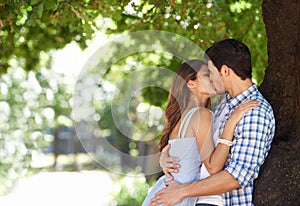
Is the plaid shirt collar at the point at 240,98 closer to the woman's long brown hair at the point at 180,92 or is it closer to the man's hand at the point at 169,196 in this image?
the woman's long brown hair at the point at 180,92

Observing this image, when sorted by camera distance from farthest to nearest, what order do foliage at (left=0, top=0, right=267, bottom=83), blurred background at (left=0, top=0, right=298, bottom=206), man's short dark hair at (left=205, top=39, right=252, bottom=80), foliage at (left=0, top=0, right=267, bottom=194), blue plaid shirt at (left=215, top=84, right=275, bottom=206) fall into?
1. foliage at (left=0, top=0, right=267, bottom=83)
2. blurred background at (left=0, top=0, right=298, bottom=206)
3. foliage at (left=0, top=0, right=267, bottom=194)
4. man's short dark hair at (left=205, top=39, right=252, bottom=80)
5. blue plaid shirt at (left=215, top=84, right=275, bottom=206)

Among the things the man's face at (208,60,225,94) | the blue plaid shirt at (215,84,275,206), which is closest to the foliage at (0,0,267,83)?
the man's face at (208,60,225,94)

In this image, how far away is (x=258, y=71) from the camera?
356 inches

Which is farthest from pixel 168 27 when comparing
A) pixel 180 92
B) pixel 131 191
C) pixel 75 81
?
pixel 75 81

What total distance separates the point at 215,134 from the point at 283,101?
3.10 ft

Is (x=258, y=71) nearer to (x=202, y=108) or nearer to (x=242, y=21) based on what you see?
(x=242, y=21)

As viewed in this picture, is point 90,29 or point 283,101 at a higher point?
point 90,29

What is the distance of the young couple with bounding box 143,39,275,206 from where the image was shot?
3.84 m

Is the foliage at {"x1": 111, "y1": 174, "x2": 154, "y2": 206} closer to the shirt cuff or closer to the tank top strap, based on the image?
the tank top strap

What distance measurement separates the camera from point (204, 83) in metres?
4.08

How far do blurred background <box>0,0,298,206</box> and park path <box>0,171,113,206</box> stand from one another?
0.08 feet

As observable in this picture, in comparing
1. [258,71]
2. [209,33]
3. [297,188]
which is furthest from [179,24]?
[297,188]

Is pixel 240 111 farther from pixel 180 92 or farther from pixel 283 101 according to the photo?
pixel 283 101

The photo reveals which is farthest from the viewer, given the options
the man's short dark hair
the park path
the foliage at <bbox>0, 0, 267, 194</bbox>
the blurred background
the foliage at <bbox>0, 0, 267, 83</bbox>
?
the park path
